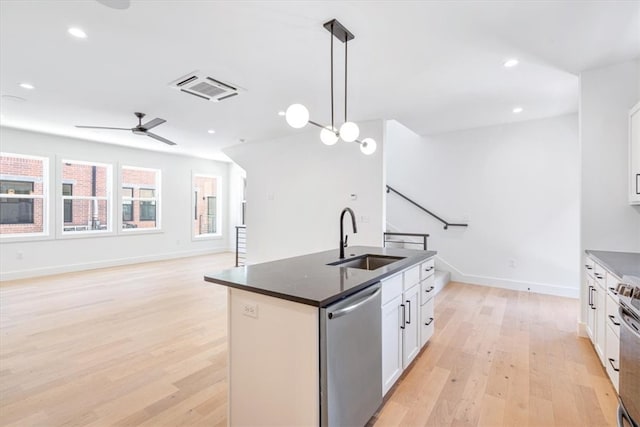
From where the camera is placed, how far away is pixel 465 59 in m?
2.83

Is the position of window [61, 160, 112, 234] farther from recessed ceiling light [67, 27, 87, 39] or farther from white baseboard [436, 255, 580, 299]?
white baseboard [436, 255, 580, 299]

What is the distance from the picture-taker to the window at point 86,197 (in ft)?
20.4

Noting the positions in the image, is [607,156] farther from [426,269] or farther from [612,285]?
[426,269]

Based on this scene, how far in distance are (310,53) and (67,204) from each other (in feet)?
20.4

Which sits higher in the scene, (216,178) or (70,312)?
(216,178)

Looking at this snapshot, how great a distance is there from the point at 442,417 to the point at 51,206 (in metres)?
7.27

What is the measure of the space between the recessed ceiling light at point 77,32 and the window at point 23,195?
465 cm

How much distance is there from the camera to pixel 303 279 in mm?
1766

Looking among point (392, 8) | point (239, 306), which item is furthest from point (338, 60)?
point (239, 306)

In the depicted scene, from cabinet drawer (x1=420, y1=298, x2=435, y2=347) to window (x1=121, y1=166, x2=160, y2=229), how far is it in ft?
22.8

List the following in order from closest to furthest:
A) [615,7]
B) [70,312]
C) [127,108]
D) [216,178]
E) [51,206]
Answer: [615,7], [70,312], [127,108], [51,206], [216,178]

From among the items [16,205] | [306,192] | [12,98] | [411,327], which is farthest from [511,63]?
[16,205]

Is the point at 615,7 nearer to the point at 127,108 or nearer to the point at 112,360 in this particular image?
the point at 112,360

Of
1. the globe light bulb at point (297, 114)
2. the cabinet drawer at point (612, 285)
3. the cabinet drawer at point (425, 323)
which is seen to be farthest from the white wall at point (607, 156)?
the globe light bulb at point (297, 114)
